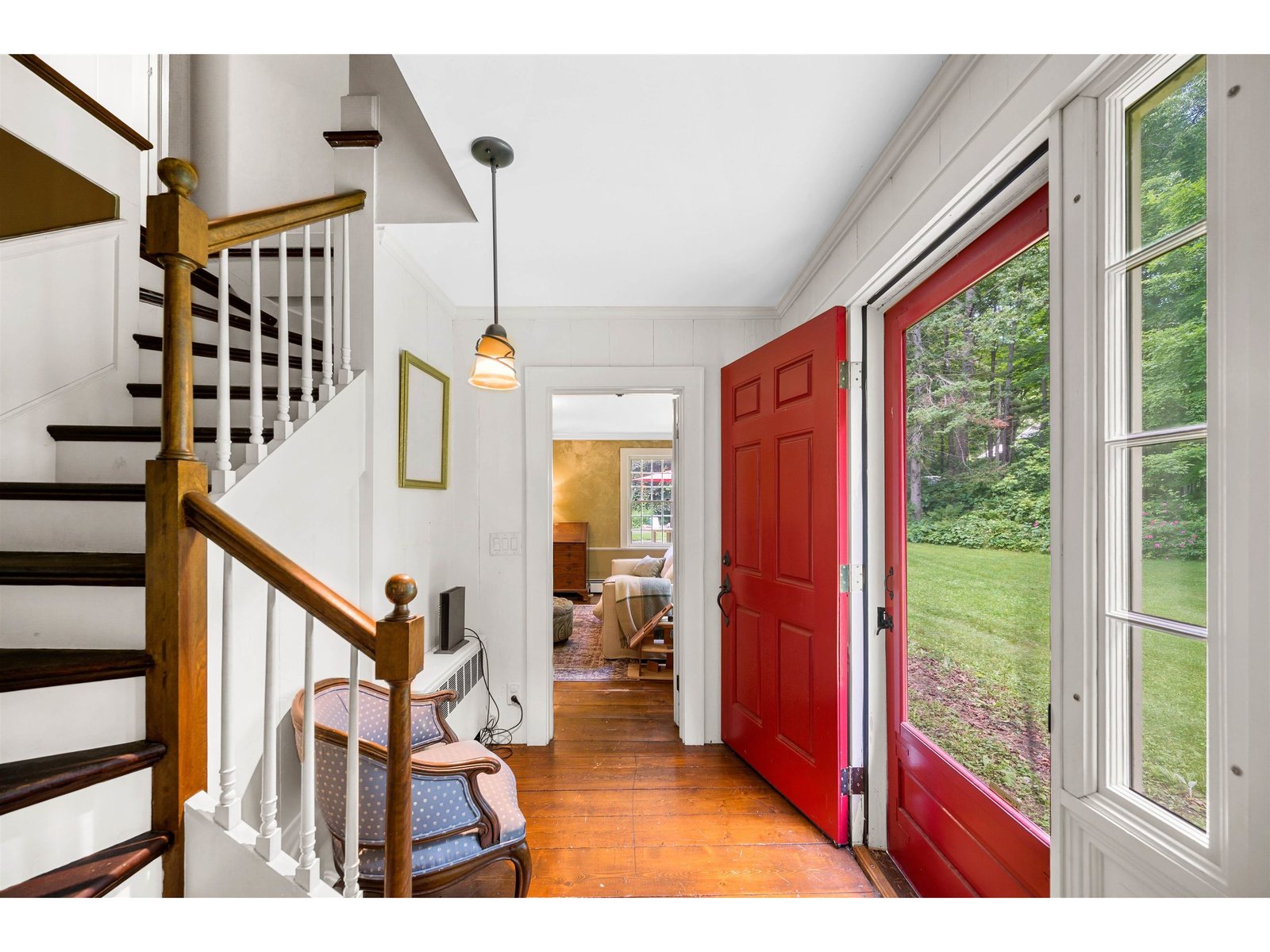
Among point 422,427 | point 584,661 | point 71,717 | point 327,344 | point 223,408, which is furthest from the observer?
point 584,661

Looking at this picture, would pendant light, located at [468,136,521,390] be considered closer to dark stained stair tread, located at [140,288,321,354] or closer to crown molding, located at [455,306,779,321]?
dark stained stair tread, located at [140,288,321,354]

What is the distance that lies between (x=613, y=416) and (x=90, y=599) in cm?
Answer: 563

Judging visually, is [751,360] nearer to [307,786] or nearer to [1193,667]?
[1193,667]

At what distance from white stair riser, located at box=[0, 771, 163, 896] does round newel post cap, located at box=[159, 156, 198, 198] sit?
1123mm

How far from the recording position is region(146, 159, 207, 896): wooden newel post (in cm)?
106

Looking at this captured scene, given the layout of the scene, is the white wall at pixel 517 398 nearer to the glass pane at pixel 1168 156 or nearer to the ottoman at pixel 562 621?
the ottoman at pixel 562 621

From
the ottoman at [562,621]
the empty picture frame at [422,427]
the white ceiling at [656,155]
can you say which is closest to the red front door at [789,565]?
the white ceiling at [656,155]

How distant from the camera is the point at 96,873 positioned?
3.00 ft

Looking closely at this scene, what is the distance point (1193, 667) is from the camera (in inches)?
31.2

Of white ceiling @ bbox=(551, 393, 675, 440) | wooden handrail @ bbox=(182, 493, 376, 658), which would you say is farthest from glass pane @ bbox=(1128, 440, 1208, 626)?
white ceiling @ bbox=(551, 393, 675, 440)

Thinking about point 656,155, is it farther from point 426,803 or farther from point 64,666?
point 426,803

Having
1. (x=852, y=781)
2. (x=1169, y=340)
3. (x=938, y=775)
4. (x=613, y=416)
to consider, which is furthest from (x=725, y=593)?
(x=613, y=416)

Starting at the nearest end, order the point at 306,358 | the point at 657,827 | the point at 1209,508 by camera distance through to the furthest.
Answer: the point at 1209,508 < the point at 306,358 < the point at 657,827

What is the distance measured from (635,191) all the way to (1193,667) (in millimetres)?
1800
